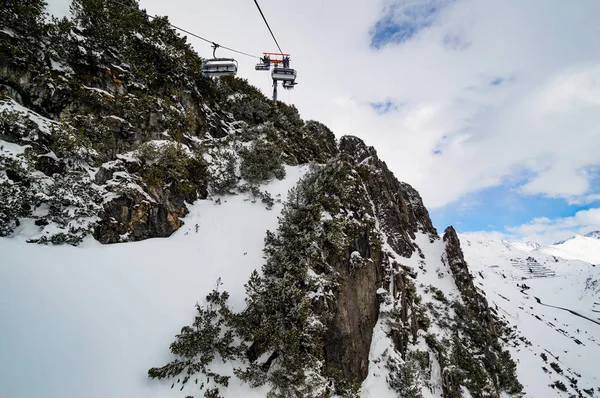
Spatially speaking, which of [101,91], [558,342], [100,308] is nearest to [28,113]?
[101,91]

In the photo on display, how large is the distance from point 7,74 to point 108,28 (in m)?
5.75

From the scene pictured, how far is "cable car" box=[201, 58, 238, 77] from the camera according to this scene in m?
17.2

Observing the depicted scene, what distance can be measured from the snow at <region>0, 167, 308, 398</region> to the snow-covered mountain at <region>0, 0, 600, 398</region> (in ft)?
0.12

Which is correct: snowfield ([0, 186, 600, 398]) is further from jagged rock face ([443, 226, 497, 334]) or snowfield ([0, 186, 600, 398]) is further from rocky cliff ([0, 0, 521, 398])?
Answer: jagged rock face ([443, 226, 497, 334])

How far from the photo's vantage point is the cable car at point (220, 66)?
17.2 m

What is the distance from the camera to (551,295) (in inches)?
2955

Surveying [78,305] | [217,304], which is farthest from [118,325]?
[217,304]

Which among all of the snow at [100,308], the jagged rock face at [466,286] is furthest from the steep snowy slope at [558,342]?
the snow at [100,308]

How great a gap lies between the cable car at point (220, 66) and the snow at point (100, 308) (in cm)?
1253

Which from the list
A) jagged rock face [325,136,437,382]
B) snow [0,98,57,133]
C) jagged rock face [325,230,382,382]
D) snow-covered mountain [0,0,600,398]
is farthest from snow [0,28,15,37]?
jagged rock face [325,230,382,382]

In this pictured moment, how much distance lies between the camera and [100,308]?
281 inches

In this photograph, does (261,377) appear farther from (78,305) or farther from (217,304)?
(78,305)

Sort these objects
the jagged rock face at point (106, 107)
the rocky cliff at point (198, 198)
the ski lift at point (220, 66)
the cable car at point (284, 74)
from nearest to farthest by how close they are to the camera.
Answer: the rocky cliff at point (198, 198) < the jagged rock face at point (106, 107) < the ski lift at point (220, 66) < the cable car at point (284, 74)

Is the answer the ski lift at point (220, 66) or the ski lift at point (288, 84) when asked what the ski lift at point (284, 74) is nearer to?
the ski lift at point (288, 84)
